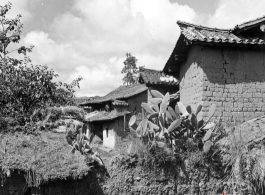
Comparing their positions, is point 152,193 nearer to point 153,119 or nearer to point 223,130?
point 153,119

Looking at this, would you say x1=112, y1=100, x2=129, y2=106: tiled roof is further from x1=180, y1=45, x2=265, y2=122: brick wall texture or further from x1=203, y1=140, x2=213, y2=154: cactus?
x1=203, y1=140, x2=213, y2=154: cactus

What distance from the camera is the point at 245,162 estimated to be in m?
5.58

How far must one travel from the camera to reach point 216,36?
814 centimetres

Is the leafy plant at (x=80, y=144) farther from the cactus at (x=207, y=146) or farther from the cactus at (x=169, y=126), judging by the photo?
the cactus at (x=207, y=146)

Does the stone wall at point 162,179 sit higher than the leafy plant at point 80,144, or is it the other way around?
the leafy plant at point 80,144

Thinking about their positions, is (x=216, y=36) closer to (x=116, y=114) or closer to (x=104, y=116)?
(x=116, y=114)

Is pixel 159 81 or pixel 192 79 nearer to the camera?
pixel 192 79

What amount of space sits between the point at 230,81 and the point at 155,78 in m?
7.69

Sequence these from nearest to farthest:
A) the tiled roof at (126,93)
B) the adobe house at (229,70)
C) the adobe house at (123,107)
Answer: the adobe house at (229,70), the adobe house at (123,107), the tiled roof at (126,93)

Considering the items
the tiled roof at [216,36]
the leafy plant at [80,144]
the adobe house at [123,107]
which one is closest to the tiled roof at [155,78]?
the adobe house at [123,107]

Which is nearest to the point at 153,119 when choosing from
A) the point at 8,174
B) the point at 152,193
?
the point at 152,193

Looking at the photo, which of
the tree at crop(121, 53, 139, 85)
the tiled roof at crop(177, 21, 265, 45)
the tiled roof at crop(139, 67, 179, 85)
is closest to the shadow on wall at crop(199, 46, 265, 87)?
the tiled roof at crop(177, 21, 265, 45)

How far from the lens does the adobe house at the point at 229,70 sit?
7.91 metres

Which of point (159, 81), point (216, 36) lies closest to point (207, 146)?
point (216, 36)
